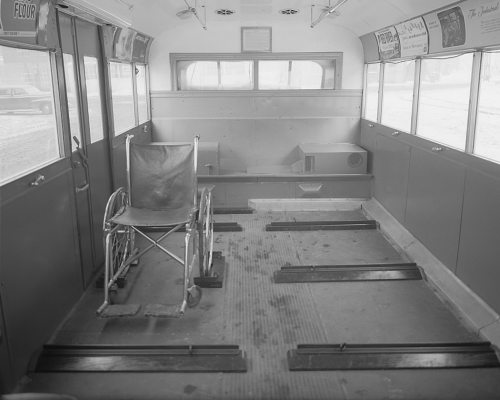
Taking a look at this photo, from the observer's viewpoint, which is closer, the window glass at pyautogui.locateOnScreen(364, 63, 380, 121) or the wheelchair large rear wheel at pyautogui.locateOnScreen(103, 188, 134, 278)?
the wheelchair large rear wheel at pyautogui.locateOnScreen(103, 188, 134, 278)

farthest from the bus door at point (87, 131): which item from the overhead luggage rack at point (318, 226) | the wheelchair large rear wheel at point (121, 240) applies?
the overhead luggage rack at point (318, 226)

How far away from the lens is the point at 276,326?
3.73m

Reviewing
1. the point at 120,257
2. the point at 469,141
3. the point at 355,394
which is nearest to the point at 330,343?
the point at 355,394

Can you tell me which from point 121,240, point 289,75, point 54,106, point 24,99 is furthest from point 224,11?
point 24,99

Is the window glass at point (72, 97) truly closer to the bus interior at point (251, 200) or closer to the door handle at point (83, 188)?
the bus interior at point (251, 200)

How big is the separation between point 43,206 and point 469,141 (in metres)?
3.48

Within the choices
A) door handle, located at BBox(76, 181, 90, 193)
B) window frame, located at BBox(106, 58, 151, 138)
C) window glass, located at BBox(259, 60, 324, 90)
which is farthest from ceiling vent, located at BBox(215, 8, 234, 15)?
door handle, located at BBox(76, 181, 90, 193)

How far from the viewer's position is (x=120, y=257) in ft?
16.1

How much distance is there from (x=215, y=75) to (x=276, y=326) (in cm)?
465

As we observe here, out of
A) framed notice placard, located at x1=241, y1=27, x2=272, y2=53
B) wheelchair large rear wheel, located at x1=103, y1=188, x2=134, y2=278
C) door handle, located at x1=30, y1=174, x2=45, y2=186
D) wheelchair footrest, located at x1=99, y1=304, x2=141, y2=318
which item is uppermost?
framed notice placard, located at x1=241, y1=27, x2=272, y2=53

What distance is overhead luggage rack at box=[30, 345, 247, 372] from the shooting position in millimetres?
3150

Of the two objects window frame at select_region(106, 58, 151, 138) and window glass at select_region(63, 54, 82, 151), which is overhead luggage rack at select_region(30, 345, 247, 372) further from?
window frame at select_region(106, 58, 151, 138)

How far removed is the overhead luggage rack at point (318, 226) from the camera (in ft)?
19.7

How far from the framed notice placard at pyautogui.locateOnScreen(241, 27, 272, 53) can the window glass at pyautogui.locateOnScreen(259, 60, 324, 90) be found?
0.23 meters
